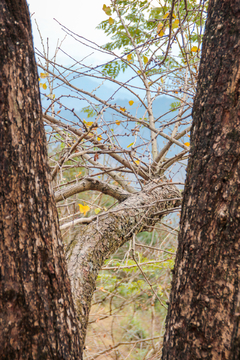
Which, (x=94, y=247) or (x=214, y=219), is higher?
(x=214, y=219)

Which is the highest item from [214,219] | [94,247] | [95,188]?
[95,188]

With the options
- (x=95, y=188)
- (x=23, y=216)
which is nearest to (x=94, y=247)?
(x=95, y=188)

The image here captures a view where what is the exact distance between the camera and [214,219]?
92 cm

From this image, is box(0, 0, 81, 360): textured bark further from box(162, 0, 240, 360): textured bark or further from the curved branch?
the curved branch

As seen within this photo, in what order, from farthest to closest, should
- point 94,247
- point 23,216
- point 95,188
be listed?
point 95,188
point 94,247
point 23,216

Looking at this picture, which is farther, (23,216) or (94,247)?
(94,247)

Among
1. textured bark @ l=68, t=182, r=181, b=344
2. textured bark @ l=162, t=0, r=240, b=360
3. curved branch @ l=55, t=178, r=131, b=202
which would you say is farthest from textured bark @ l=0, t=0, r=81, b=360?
curved branch @ l=55, t=178, r=131, b=202

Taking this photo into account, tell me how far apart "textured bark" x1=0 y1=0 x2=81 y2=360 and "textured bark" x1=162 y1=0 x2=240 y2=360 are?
1.52 feet

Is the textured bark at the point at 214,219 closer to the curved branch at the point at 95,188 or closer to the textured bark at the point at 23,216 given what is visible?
the textured bark at the point at 23,216

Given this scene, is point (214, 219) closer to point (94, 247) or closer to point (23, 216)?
point (23, 216)

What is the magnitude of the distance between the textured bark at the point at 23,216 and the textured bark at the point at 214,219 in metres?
0.46

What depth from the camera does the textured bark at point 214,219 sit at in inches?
34.6

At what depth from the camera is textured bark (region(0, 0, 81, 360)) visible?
2.86 ft

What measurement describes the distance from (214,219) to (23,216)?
2.14 feet
